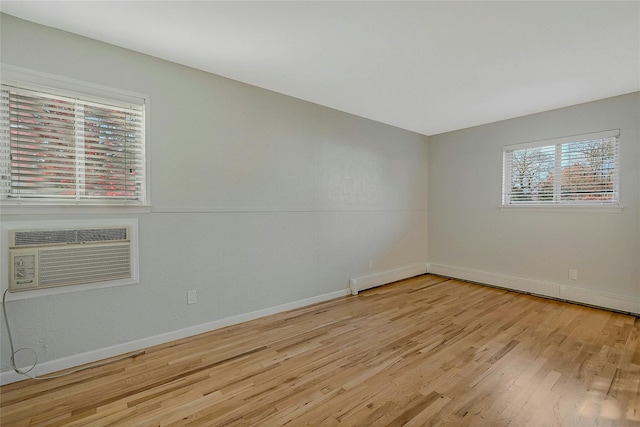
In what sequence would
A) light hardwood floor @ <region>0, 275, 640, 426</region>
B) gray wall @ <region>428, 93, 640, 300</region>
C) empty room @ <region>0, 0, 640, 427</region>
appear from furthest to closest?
gray wall @ <region>428, 93, 640, 300</region> → empty room @ <region>0, 0, 640, 427</region> → light hardwood floor @ <region>0, 275, 640, 426</region>

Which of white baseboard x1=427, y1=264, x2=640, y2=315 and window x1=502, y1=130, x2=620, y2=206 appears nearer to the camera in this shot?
white baseboard x1=427, y1=264, x2=640, y2=315

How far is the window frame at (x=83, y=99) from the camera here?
198 cm

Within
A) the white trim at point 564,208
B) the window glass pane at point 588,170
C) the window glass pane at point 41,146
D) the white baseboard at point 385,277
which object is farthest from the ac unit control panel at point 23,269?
the window glass pane at point 588,170

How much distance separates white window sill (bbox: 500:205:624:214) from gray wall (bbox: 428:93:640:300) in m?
0.03

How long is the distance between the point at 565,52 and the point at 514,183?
2267mm

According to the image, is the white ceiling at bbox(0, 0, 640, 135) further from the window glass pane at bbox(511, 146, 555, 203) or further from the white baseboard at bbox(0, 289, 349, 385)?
the white baseboard at bbox(0, 289, 349, 385)

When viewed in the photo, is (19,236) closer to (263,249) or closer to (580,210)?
(263,249)

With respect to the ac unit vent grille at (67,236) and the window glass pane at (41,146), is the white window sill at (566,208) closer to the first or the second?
the ac unit vent grille at (67,236)

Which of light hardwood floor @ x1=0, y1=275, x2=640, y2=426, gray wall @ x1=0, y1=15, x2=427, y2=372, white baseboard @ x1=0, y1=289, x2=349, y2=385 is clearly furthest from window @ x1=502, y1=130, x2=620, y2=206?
white baseboard @ x1=0, y1=289, x2=349, y2=385

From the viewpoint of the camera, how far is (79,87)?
86.6 inches

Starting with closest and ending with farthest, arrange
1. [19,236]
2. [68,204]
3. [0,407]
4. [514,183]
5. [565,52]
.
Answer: [0,407] → [19,236] → [68,204] → [565,52] → [514,183]

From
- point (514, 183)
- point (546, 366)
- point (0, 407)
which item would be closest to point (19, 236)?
point (0, 407)

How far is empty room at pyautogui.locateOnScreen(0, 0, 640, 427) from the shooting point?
6.20 ft

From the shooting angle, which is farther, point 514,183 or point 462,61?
point 514,183
